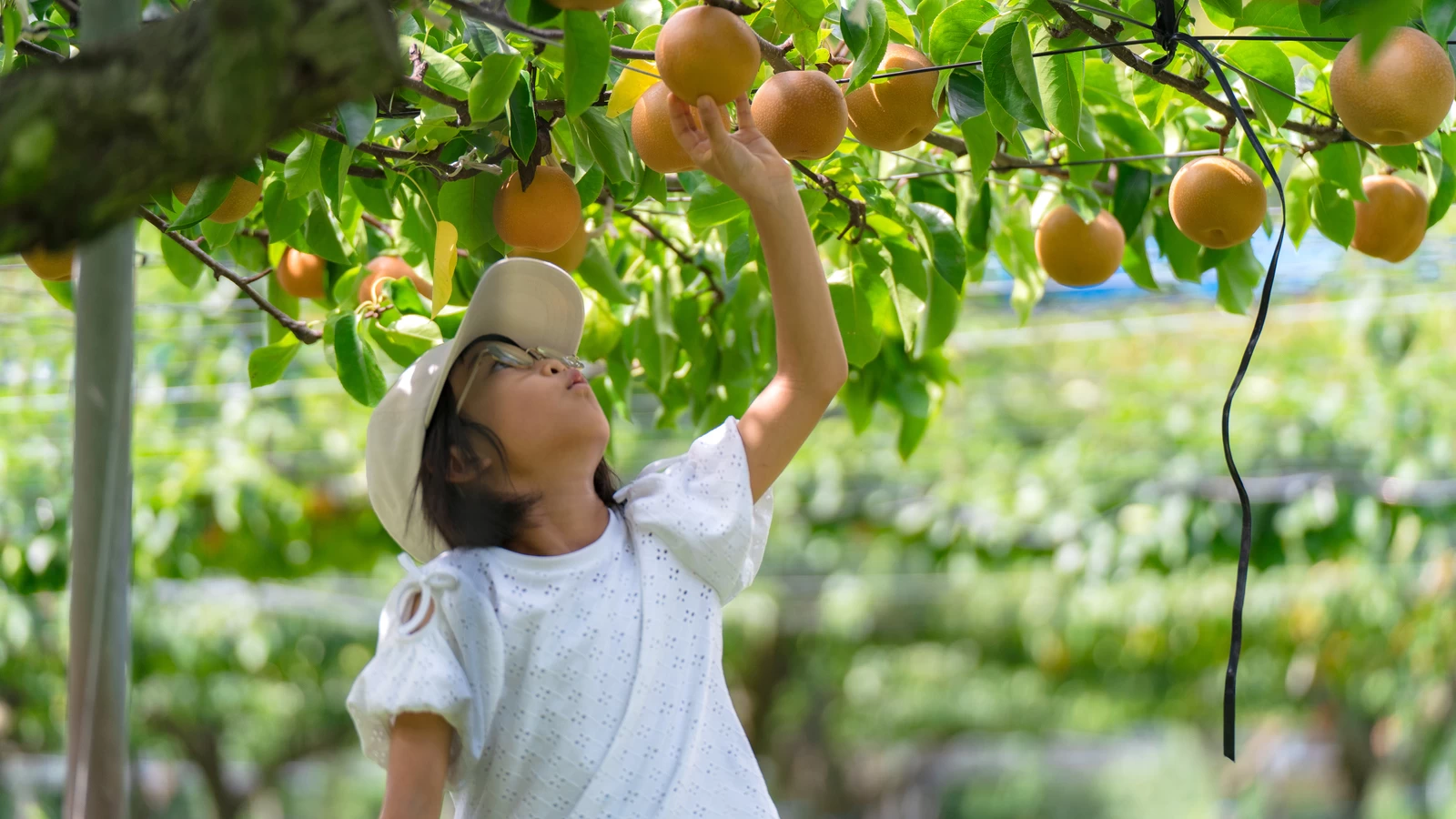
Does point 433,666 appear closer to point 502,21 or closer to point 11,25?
point 502,21

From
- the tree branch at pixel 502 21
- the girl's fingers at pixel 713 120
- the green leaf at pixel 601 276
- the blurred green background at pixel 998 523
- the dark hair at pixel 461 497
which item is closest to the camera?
the tree branch at pixel 502 21

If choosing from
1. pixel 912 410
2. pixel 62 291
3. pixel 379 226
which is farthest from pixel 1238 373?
pixel 62 291

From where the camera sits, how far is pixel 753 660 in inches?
274

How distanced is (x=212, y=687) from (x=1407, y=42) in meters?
6.83

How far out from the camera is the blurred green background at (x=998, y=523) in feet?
10.7

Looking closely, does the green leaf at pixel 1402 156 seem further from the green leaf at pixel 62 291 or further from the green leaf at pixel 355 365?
the green leaf at pixel 62 291

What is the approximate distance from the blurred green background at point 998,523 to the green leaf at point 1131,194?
77 centimetres

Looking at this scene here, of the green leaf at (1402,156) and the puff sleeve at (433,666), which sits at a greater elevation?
the green leaf at (1402,156)

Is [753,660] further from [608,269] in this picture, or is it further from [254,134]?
[254,134]

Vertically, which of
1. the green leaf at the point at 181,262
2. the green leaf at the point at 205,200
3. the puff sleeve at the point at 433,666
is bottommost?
the green leaf at the point at 181,262

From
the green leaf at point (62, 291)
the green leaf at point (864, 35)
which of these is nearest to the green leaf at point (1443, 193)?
the green leaf at point (864, 35)

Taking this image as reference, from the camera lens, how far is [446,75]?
3.06ft

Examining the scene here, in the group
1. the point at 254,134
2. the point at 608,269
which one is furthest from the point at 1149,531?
the point at 254,134

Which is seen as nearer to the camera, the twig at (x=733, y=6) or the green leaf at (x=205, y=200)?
the twig at (x=733, y=6)
